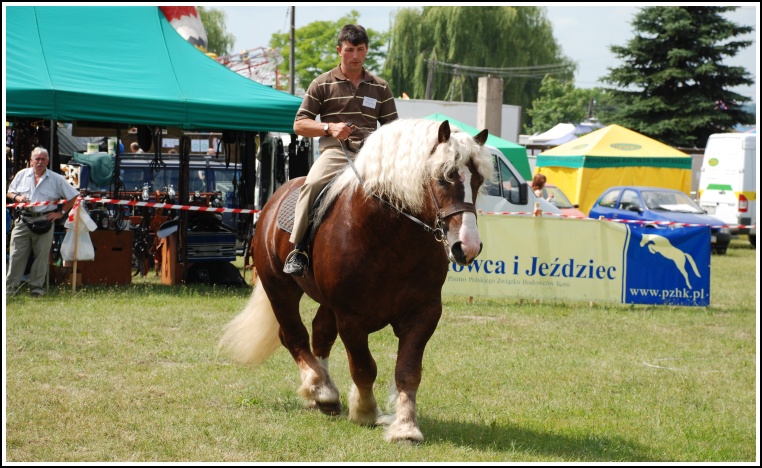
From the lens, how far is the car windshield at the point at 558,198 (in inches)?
889

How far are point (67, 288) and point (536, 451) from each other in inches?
356

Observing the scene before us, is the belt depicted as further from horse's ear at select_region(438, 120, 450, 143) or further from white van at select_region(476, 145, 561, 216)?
white van at select_region(476, 145, 561, 216)

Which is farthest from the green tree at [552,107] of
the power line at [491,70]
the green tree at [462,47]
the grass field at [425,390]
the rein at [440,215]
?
the rein at [440,215]

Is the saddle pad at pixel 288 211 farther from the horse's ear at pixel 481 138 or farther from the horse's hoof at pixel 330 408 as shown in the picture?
the horse's ear at pixel 481 138

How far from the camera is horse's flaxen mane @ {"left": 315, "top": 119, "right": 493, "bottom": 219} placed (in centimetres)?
514

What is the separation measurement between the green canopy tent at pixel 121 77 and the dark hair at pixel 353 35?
295 inches

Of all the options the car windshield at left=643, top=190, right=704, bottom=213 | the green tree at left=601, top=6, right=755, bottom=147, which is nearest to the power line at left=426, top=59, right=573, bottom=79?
the green tree at left=601, top=6, right=755, bottom=147

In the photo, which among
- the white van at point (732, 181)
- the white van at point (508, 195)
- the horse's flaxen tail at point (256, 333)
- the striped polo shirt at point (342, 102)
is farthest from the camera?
the white van at point (732, 181)

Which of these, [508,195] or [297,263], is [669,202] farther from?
[297,263]

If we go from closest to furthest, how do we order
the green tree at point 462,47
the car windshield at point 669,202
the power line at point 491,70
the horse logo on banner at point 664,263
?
the horse logo on banner at point 664,263 → the car windshield at point 669,202 → the green tree at point 462,47 → the power line at point 491,70

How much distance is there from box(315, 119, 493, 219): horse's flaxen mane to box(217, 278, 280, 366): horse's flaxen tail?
6.27ft

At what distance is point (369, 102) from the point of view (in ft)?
20.1

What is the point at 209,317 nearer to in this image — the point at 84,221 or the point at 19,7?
the point at 84,221

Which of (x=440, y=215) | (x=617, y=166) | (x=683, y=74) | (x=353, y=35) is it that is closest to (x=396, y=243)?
(x=440, y=215)
